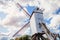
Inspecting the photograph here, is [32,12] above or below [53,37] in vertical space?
above

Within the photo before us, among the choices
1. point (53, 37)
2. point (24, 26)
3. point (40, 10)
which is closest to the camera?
point (53, 37)

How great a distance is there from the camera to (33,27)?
36.5 m

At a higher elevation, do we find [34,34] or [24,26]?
[24,26]

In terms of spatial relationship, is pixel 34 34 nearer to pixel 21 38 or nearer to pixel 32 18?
pixel 32 18

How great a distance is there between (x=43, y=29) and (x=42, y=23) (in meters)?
1.09

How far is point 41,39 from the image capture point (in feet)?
126

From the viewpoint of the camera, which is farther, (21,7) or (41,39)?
(21,7)

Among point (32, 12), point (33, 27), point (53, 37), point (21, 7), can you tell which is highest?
point (21, 7)

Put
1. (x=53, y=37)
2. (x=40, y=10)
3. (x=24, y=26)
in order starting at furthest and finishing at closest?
(x=24, y=26) < (x=40, y=10) < (x=53, y=37)

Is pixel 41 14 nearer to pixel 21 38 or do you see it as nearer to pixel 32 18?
pixel 32 18

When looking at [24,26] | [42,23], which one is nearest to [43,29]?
[42,23]

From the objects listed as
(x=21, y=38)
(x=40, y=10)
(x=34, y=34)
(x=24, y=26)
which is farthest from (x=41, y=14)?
(x=21, y=38)

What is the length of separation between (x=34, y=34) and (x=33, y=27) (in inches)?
44.4

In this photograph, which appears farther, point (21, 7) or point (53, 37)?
point (21, 7)
